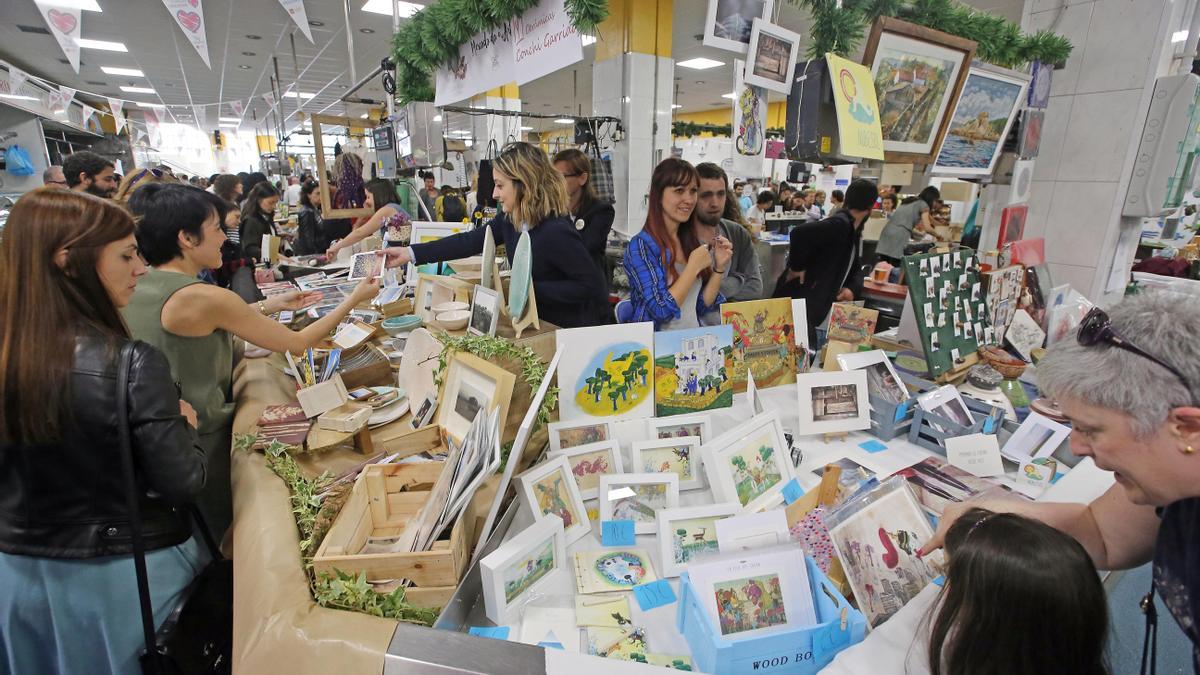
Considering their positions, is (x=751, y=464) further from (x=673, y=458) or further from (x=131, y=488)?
(x=131, y=488)

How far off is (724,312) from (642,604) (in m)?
0.99

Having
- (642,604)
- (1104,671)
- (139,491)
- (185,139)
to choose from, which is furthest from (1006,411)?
(185,139)

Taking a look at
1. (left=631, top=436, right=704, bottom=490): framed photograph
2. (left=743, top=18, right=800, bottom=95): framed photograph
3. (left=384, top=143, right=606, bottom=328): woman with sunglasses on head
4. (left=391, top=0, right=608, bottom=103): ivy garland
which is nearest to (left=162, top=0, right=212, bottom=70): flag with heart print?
(left=391, top=0, right=608, bottom=103): ivy garland

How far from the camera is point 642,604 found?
1.08 meters

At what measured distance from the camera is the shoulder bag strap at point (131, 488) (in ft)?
3.65

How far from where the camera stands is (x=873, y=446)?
1667 mm

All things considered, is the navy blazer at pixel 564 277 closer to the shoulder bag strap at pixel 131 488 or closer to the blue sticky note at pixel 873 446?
the blue sticky note at pixel 873 446

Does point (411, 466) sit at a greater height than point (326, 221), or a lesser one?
lesser

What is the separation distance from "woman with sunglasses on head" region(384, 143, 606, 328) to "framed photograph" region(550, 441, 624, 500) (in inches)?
30.1

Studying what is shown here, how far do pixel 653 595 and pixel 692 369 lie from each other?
0.72m

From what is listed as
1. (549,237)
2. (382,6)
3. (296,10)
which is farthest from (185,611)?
(382,6)

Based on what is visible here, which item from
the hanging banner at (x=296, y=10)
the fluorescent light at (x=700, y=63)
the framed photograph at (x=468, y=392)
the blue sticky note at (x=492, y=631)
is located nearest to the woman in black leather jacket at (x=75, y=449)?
the framed photograph at (x=468, y=392)

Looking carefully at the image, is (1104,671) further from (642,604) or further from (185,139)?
(185,139)

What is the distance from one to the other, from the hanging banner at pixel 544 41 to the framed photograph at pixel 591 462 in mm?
1420
